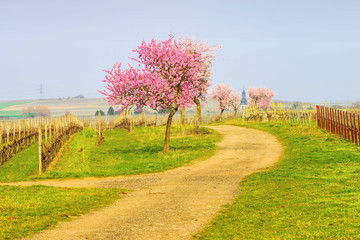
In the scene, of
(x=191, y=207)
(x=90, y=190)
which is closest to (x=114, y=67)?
(x=90, y=190)

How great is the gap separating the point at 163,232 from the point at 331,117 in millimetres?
31868

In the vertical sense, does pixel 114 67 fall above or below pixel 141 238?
above

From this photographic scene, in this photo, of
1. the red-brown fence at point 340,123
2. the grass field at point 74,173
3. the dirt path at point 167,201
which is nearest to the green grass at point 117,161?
the grass field at point 74,173

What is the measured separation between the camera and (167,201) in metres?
15.3

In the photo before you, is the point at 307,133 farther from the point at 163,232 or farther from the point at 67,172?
the point at 163,232

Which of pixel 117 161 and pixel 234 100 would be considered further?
pixel 234 100

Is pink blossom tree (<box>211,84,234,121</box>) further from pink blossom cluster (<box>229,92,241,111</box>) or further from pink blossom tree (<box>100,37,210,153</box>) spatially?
pink blossom tree (<box>100,37,210,153</box>)

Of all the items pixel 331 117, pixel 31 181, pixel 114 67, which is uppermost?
pixel 114 67

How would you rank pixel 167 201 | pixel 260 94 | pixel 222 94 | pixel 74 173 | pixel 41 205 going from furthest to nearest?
pixel 260 94, pixel 222 94, pixel 74 173, pixel 167 201, pixel 41 205

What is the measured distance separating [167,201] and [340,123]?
974 inches

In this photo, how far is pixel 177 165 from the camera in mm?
26016

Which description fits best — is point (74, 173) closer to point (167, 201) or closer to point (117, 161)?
point (117, 161)

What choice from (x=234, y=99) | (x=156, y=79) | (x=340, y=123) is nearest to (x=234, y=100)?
(x=234, y=99)

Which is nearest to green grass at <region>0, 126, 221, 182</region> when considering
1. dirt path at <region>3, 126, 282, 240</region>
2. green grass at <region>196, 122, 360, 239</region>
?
dirt path at <region>3, 126, 282, 240</region>
